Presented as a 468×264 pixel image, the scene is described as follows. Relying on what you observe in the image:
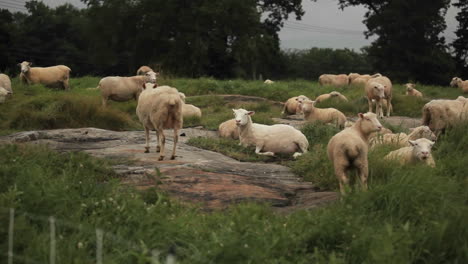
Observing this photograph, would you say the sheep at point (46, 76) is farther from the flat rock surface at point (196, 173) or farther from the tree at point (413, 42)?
the tree at point (413, 42)

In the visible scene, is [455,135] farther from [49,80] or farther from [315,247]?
[49,80]

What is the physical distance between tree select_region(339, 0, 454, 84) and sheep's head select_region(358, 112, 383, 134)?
4340 cm

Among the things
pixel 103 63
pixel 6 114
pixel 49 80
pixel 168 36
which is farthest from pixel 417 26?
pixel 6 114

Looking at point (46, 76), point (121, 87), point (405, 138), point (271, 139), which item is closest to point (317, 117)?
point (271, 139)

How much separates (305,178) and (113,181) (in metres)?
4.29

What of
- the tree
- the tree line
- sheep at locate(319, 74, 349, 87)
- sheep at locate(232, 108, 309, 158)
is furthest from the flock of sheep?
the tree

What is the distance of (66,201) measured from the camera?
22.2 ft

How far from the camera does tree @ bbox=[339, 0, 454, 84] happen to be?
→ 52938 millimetres

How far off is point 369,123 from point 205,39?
120 ft

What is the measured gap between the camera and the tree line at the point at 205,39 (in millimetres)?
45219

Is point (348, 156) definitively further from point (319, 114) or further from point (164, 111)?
point (319, 114)

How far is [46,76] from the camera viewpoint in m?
27.5

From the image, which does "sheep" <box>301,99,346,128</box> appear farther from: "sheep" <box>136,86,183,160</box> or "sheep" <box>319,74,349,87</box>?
"sheep" <box>319,74,349,87</box>

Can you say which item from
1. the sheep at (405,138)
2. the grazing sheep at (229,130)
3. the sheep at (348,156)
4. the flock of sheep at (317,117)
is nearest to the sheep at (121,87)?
the flock of sheep at (317,117)
